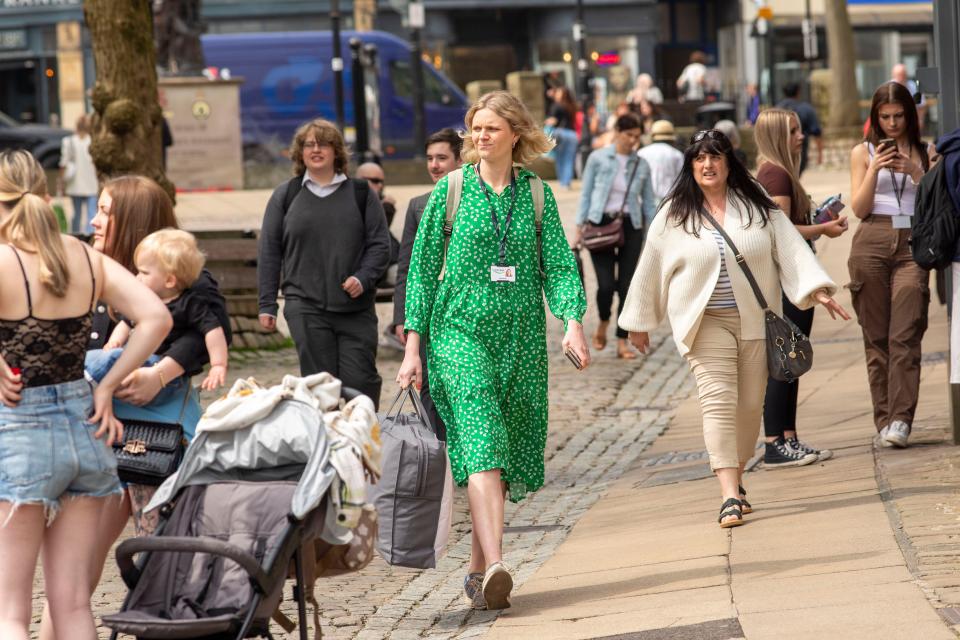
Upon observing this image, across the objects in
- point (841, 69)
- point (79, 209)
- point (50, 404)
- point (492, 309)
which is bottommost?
point (50, 404)

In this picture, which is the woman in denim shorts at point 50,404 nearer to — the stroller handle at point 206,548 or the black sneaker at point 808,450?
the stroller handle at point 206,548

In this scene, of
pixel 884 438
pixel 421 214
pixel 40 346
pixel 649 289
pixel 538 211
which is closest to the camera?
pixel 40 346

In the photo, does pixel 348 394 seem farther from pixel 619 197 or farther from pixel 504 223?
pixel 619 197

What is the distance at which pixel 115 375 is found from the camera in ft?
16.3

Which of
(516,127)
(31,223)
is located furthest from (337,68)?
(31,223)

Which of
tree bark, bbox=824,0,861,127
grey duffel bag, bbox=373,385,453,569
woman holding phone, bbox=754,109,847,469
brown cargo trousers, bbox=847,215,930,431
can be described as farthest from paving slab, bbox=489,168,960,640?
tree bark, bbox=824,0,861,127

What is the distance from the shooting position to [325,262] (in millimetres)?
8406

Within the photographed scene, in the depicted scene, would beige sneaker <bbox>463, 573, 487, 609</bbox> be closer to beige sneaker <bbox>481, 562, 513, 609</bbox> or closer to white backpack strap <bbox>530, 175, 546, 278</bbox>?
beige sneaker <bbox>481, 562, 513, 609</bbox>

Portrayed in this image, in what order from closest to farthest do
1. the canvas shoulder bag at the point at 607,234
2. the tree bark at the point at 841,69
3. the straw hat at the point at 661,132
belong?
the canvas shoulder bag at the point at 607,234, the straw hat at the point at 661,132, the tree bark at the point at 841,69

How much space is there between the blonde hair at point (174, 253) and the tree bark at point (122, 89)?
7799 millimetres

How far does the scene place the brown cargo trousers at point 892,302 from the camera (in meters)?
8.55

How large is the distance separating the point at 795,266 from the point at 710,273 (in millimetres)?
378

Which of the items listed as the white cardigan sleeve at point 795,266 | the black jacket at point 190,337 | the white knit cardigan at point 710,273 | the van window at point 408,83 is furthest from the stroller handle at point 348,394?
the van window at point 408,83

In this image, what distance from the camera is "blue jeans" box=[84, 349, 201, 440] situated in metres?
5.18
